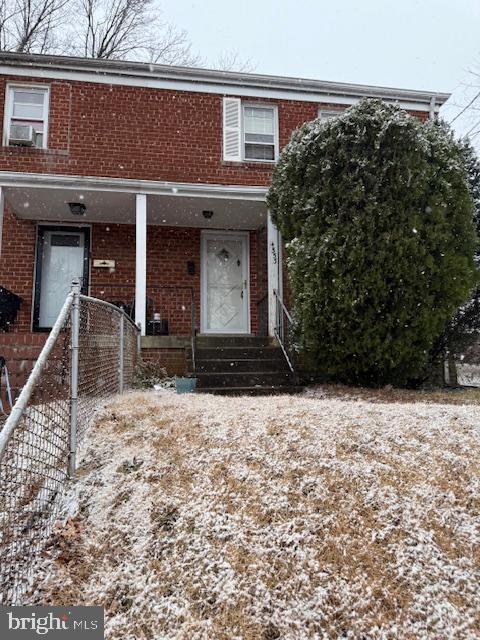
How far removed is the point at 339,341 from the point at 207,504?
3.94m

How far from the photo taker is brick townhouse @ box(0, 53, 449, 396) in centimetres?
897

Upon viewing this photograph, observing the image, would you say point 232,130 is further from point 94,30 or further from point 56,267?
point 94,30

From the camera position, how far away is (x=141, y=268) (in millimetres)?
8188

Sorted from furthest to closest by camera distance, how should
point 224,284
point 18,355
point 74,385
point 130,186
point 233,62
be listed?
1. point 233,62
2. point 224,284
3. point 130,186
4. point 18,355
5. point 74,385

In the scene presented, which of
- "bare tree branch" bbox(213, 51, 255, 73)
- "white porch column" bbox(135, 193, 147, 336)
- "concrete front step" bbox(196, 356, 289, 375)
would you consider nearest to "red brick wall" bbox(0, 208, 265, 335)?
"white porch column" bbox(135, 193, 147, 336)

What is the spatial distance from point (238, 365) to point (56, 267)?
15.4ft

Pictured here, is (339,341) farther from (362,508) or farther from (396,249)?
(362,508)

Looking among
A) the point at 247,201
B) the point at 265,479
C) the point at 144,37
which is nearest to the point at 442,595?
the point at 265,479

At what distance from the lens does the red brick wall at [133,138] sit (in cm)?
911

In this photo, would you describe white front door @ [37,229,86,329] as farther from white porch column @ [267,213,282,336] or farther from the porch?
white porch column @ [267,213,282,336]

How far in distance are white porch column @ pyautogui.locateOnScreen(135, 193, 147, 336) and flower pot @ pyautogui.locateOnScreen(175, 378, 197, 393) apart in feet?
5.25

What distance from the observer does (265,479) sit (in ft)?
8.95

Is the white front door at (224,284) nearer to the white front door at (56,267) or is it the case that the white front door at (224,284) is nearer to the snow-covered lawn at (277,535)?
the white front door at (56,267)

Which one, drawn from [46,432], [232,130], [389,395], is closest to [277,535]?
[46,432]
